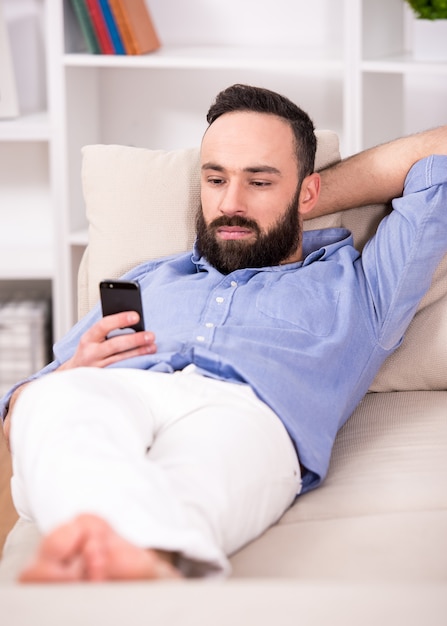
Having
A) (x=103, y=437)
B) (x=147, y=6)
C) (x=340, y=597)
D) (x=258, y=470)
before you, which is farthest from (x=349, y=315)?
(x=147, y=6)

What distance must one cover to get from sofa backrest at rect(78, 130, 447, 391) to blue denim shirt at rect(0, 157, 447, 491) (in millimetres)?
73

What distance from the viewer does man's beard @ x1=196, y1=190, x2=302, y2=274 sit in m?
1.82

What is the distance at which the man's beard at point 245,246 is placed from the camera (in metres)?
1.82

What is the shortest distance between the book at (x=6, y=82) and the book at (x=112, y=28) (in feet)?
1.09

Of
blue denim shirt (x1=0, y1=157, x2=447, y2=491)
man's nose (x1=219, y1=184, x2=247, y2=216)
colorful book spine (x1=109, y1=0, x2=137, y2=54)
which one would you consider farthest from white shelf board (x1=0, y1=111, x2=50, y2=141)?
man's nose (x1=219, y1=184, x2=247, y2=216)

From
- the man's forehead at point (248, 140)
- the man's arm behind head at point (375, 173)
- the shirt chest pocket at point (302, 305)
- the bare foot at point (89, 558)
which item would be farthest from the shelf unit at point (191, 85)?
the bare foot at point (89, 558)

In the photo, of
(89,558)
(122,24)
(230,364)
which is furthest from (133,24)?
(89,558)

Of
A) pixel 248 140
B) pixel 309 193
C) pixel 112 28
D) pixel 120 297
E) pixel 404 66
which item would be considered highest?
pixel 112 28

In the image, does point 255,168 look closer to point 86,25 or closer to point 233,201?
point 233,201

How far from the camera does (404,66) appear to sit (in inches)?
103

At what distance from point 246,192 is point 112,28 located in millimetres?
1105

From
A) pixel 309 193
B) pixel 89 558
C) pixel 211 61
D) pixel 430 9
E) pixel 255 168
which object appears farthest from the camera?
pixel 211 61

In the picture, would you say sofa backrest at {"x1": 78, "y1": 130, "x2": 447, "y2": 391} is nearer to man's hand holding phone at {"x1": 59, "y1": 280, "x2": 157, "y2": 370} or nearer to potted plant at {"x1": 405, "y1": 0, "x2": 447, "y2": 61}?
man's hand holding phone at {"x1": 59, "y1": 280, "x2": 157, "y2": 370}

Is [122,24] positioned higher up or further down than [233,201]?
higher up
